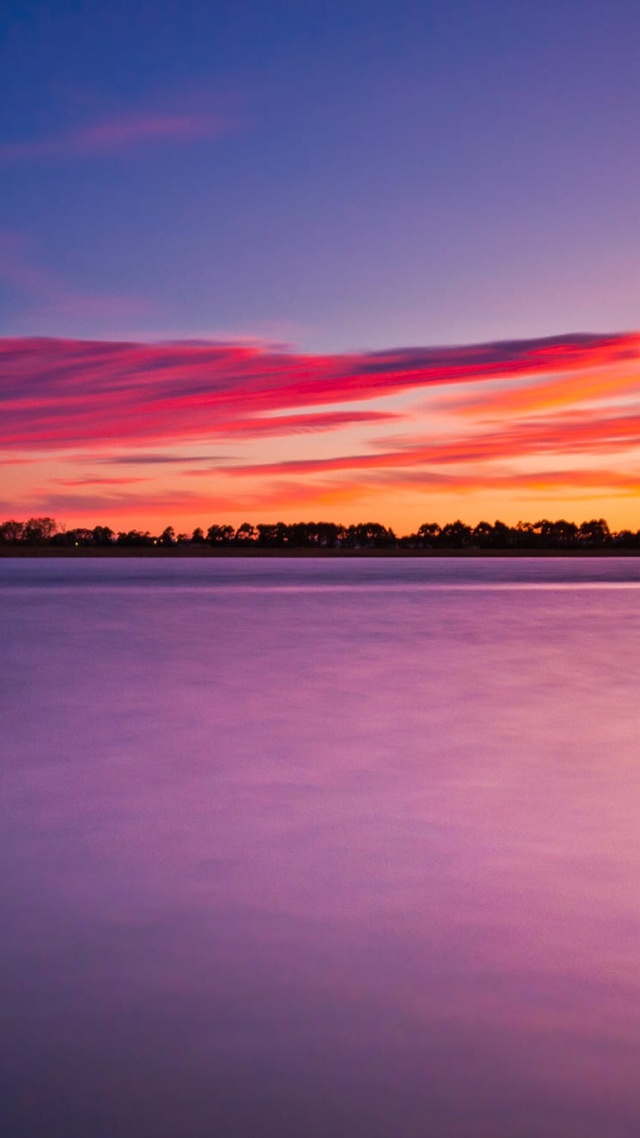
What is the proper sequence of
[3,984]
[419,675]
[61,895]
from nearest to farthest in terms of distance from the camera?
[3,984] → [61,895] → [419,675]

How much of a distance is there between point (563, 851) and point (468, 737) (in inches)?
186

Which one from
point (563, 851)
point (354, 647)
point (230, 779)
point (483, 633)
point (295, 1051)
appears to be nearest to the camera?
point (295, 1051)

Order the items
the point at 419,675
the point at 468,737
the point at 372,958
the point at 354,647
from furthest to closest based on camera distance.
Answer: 1. the point at 354,647
2. the point at 419,675
3. the point at 468,737
4. the point at 372,958

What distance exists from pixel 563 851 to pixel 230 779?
10.9ft

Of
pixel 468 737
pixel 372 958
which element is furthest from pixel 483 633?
pixel 372 958

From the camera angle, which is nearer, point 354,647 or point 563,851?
point 563,851

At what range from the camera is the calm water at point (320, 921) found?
3.89 metres

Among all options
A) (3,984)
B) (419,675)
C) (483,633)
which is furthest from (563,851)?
(483,633)

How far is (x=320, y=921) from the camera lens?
5742 millimetres

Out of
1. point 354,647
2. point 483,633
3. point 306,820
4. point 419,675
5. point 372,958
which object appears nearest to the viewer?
point 372,958

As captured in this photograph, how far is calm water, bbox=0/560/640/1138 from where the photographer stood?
3.89 metres

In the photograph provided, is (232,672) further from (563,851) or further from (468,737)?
(563,851)

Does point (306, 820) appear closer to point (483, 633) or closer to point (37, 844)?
point (37, 844)

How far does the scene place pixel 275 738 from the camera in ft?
38.8
